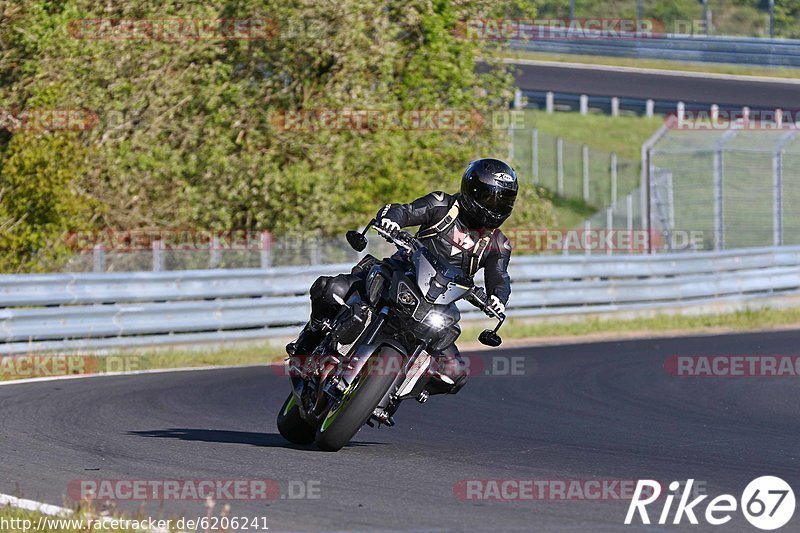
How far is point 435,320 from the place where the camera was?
7.78 m

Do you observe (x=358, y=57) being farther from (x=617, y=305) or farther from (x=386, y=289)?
(x=386, y=289)

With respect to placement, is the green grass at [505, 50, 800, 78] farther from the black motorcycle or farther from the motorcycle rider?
the black motorcycle

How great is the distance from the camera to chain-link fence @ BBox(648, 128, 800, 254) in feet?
77.3

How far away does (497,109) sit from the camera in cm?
2625

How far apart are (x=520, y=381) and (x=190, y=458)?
6.05 meters

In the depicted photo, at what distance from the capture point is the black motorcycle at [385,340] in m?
7.77

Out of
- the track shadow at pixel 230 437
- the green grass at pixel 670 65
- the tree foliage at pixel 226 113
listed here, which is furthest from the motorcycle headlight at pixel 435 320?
the green grass at pixel 670 65

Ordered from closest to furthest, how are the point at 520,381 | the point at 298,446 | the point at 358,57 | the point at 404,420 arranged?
the point at 298,446 → the point at 404,420 → the point at 520,381 → the point at 358,57

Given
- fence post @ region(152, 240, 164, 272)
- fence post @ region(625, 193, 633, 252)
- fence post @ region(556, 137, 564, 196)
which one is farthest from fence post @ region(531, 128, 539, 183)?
fence post @ region(152, 240, 164, 272)

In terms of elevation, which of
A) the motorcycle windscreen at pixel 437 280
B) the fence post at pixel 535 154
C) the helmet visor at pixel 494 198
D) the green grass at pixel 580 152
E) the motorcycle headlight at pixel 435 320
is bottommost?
the green grass at pixel 580 152

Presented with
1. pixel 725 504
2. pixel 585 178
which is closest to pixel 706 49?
pixel 585 178

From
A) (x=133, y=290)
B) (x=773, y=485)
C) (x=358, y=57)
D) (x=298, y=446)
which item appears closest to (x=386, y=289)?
(x=298, y=446)

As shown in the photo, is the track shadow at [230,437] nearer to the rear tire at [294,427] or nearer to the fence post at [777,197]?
the rear tire at [294,427]

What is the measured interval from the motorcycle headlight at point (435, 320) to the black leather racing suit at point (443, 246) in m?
0.45
